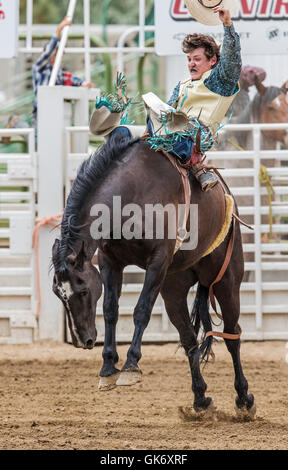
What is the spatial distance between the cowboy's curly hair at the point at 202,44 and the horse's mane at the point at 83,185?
821 mm

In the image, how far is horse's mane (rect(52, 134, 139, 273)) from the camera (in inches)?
184

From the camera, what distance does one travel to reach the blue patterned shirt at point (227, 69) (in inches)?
202

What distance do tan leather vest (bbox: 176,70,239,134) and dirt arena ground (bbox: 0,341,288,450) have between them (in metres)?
1.92

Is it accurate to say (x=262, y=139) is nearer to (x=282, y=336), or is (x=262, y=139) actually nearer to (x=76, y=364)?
(x=282, y=336)

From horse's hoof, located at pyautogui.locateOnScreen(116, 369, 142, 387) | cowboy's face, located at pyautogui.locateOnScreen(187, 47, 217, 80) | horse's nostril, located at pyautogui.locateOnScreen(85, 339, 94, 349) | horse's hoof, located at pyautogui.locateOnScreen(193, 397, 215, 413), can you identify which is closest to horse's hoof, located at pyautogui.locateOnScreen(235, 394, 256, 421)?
horse's hoof, located at pyautogui.locateOnScreen(193, 397, 215, 413)

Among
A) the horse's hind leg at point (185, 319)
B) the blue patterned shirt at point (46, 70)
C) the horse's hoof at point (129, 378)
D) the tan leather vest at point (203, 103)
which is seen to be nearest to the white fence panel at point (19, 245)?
the blue patterned shirt at point (46, 70)

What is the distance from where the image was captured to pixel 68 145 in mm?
8289

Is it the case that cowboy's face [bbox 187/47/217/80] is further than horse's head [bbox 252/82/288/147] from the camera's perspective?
No

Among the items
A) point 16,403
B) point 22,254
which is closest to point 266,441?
point 16,403

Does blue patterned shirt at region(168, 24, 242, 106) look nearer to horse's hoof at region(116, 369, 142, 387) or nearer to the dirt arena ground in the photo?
horse's hoof at region(116, 369, 142, 387)

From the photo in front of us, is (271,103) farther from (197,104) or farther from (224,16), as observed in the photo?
(224,16)

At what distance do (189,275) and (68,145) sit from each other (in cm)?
292

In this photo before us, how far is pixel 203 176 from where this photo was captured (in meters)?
5.24

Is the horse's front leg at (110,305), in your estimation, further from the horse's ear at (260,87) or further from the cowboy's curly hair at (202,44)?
the horse's ear at (260,87)
